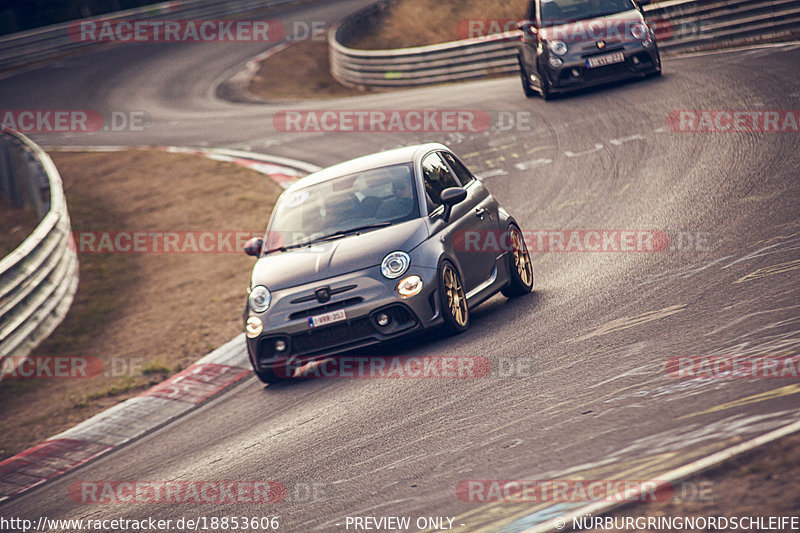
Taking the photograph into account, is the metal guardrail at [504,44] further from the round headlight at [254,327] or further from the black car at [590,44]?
the round headlight at [254,327]

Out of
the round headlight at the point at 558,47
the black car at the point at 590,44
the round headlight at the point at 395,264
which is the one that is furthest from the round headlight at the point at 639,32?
the round headlight at the point at 395,264

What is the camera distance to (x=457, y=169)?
30.7 feet

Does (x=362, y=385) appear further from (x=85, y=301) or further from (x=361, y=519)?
(x=85, y=301)

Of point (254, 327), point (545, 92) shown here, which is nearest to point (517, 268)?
point (254, 327)

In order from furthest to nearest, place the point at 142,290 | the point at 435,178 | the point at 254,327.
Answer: the point at 142,290, the point at 435,178, the point at 254,327

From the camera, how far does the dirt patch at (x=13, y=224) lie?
15.9m

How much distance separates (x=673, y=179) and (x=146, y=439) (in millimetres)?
6988

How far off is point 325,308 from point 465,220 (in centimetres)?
170

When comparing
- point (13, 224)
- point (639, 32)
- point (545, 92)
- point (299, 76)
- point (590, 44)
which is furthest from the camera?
point (299, 76)

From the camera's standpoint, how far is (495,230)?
8.84 metres

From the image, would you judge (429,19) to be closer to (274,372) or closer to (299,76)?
(299,76)

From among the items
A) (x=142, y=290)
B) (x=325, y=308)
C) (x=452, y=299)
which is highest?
(x=325, y=308)

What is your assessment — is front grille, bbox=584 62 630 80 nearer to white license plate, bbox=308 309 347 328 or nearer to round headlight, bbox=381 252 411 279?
round headlight, bbox=381 252 411 279

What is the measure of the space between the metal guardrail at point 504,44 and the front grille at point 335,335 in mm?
13329
